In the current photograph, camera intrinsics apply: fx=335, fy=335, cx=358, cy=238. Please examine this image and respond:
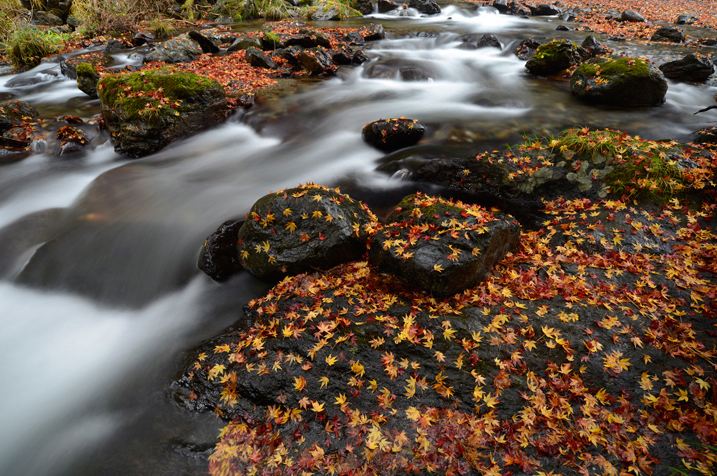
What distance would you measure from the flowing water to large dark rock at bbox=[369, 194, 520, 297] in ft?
6.57

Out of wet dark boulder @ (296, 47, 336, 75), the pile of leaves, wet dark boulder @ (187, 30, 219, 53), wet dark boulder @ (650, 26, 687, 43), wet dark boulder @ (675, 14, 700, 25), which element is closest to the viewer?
the pile of leaves

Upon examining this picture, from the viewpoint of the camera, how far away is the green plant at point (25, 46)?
1252 centimetres

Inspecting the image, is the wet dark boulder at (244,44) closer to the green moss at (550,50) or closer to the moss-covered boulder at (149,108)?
the moss-covered boulder at (149,108)

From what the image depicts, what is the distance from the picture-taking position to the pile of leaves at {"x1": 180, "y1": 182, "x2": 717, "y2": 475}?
284cm

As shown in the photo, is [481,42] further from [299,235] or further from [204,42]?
[299,235]

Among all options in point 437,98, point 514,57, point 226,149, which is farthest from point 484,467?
point 514,57

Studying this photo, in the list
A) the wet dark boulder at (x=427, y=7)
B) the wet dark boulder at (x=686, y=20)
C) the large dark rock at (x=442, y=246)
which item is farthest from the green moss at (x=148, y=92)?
the wet dark boulder at (x=686, y=20)

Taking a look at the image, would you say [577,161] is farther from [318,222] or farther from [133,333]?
[133,333]

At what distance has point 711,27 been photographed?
17016 millimetres

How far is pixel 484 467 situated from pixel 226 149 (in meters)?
7.96

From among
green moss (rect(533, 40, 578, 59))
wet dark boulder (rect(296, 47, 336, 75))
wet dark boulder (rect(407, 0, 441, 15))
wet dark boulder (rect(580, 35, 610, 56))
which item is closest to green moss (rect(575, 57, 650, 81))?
green moss (rect(533, 40, 578, 59))

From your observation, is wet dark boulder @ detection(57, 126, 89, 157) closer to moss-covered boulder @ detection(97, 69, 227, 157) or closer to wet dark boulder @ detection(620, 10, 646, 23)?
moss-covered boulder @ detection(97, 69, 227, 157)

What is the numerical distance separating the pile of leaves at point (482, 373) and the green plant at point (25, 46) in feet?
51.6

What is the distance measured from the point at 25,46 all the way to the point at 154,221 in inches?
517
